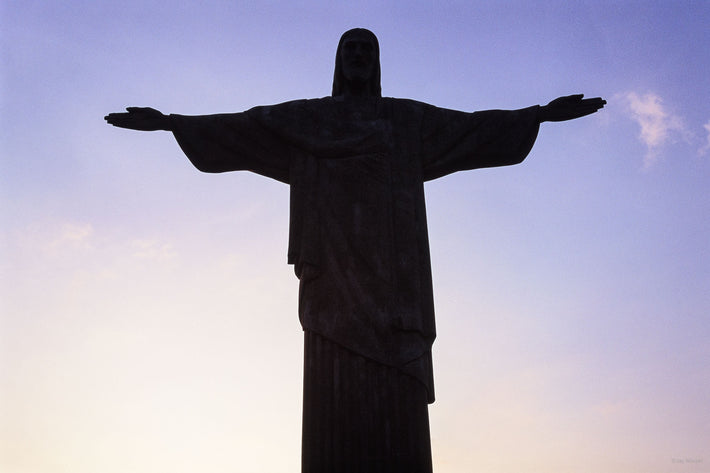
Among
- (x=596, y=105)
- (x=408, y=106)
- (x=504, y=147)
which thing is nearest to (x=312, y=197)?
(x=408, y=106)

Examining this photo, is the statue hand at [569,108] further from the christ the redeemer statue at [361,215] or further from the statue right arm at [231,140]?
the statue right arm at [231,140]

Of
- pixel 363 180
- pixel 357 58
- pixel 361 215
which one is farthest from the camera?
pixel 357 58

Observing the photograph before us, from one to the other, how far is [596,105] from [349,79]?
299 cm

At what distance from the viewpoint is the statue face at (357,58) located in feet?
33.4

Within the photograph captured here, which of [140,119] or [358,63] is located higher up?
[358,63]

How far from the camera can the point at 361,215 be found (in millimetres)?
9320

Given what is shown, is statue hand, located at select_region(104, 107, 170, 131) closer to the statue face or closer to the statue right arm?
the statue right arm

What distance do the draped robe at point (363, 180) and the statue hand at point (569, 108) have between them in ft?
0.58

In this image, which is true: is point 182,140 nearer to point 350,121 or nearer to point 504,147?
point 350,121

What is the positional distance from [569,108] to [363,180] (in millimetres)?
2716

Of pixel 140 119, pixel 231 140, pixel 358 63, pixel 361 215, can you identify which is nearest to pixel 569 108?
pixel 358 63

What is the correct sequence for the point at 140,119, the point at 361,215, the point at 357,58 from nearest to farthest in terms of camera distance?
the point at 361,215, the point at 140,119, the point at 357,58

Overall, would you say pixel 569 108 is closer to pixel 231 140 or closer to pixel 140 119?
pixel 231 140

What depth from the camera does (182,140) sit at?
32.9 feet
